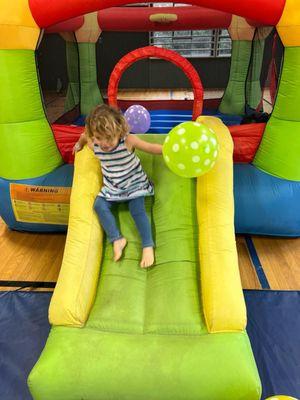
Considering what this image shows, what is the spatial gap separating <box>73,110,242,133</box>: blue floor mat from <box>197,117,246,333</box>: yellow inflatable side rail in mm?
1574

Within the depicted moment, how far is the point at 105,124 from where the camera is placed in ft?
5.90

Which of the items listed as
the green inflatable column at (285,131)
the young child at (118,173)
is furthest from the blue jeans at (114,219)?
the green inflatable column at (285,131)

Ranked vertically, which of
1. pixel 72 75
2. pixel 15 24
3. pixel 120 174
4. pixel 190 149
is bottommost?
pixel 72 75

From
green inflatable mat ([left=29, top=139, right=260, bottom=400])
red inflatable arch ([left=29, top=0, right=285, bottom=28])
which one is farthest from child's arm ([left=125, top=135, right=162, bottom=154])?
red inflatable arch ([left=29, top=0, right=285, bottom=28])

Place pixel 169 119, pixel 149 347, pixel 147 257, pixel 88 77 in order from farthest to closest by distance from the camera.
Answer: pixel 88 77
pixel 169 119
pixel 147 257
pixel 149 347

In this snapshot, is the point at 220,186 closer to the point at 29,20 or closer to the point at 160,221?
the point at 160,221

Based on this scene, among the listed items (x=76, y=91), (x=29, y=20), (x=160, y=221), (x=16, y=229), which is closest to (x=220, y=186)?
(x=160, y=221)

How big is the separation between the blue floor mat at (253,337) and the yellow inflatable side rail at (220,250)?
34 cm

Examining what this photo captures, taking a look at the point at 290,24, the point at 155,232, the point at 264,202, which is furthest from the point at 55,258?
the point at 290,24

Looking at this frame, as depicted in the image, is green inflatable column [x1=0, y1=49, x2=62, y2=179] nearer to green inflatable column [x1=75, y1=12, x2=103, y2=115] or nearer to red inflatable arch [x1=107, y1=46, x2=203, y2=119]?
red inflatable arch [x1=107, y1=46, x2=203, y2=119]

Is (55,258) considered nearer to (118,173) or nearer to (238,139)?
(118,173)

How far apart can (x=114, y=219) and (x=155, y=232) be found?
9.6 inches

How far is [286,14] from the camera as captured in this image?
6.57 feet

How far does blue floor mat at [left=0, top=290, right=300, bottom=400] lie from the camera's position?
5.36 feet
